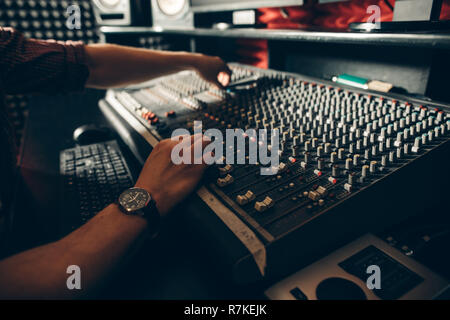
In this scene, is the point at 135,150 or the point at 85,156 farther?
the point at 85,156

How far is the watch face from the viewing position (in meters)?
0.62

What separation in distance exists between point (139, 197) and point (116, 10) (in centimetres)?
142

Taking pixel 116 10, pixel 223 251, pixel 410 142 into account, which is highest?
pixel 116 10

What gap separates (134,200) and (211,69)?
0.72 metres

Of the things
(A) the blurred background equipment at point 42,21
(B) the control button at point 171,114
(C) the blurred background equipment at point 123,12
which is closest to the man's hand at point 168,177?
(B) the control button at point 171,114

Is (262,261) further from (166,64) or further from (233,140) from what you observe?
(166,64)

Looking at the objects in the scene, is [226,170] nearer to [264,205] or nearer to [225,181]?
[225,181]

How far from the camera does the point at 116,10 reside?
170cm

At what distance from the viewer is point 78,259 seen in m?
0.54

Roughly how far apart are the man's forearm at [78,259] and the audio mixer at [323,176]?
16cm

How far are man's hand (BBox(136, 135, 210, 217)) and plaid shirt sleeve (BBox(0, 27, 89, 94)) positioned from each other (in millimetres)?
551

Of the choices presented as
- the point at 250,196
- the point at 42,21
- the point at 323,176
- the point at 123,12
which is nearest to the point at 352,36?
the point at 323,176

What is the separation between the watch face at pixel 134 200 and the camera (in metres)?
0.62
